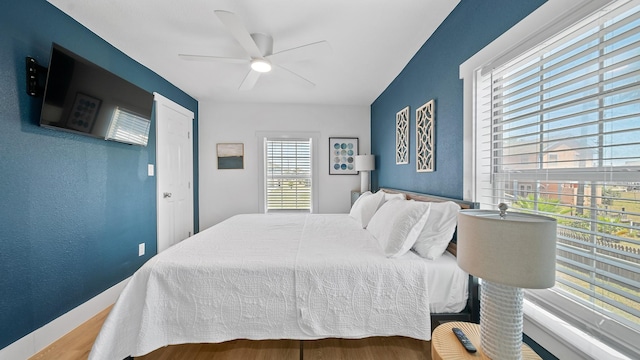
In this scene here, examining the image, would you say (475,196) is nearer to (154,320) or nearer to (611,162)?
(611,162)

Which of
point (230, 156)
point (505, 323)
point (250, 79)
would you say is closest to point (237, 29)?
point (250, 79)

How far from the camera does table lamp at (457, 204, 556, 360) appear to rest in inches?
30.1

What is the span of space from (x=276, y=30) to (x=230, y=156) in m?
2.55

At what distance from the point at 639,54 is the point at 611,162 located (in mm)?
372

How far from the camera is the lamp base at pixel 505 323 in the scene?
891 mm

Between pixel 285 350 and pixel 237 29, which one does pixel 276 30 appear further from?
pixel 285 350

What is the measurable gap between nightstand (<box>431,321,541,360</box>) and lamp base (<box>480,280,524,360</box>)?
0.07 m

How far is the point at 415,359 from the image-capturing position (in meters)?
1.50

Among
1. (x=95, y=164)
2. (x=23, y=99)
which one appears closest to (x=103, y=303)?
(x=95, y=164)

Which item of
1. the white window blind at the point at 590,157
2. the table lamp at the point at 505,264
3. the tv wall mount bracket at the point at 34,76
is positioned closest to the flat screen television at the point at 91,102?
the tv wall mount bracket at the point at 34,76

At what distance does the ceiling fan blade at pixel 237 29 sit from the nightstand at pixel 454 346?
217 centimetres

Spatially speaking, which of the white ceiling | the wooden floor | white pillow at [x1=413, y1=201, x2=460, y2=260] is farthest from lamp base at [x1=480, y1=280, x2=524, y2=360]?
the white ceiling

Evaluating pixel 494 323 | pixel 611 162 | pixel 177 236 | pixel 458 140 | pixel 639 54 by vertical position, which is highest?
pixel 639 54

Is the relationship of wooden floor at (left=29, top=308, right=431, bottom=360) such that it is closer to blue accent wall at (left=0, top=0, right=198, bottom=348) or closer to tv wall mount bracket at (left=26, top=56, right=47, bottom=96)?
blue accent wall at (left=0, top=0, right=198, bottom=348)
